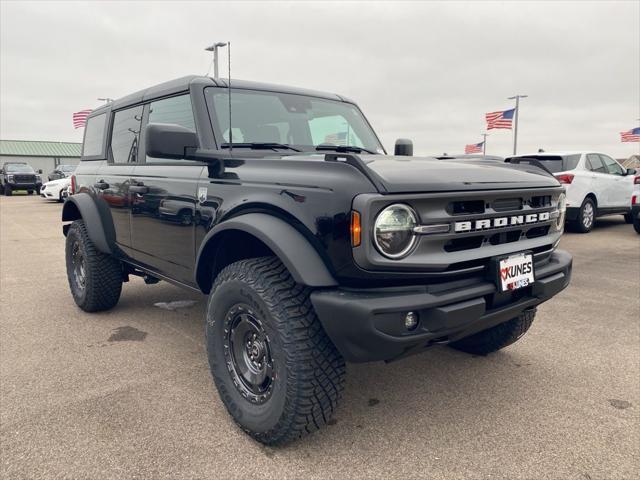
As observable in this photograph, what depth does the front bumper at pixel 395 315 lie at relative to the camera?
6.42 ft

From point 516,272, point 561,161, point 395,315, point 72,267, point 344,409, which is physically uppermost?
point 561,161

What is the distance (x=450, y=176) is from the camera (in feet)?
7.47

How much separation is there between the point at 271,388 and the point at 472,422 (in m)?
1.07

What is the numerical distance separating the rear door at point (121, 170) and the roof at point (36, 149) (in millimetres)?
60011

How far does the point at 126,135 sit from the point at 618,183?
34.2 ft

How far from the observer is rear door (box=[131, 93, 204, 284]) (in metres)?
3.03

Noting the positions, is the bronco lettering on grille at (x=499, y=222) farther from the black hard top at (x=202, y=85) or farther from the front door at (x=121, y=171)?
the front door at (x=121, y=171)

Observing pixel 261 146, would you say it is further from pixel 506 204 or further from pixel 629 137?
pixel 629 137

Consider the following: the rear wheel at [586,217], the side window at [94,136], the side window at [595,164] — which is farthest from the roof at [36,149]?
the side window at [94,136]

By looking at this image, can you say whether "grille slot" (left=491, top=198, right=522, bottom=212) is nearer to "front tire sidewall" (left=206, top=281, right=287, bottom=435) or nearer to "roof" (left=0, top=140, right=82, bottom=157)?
"front tire sidewall" (left=206, top=281, right=287, bottom=435)

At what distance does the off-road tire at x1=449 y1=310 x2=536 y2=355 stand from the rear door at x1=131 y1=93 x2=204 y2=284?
6.43 feet

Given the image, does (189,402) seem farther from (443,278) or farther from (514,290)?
(514,290)

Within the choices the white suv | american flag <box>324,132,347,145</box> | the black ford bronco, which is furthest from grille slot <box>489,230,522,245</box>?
the white suv

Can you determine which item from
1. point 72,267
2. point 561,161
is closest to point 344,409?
point 72,267
